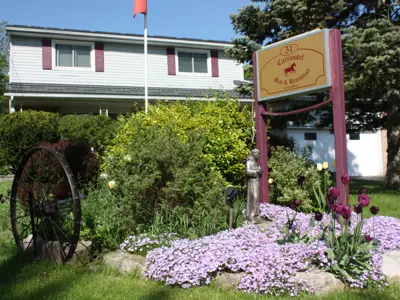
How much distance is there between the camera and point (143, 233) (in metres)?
4.70

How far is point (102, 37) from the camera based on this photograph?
16594mm

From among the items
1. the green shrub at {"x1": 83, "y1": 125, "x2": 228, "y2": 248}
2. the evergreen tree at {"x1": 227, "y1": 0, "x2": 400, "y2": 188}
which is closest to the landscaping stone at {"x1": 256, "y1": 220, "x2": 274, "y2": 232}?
the green shrub at {"x1": 83, "y1": 125, "x2": 228, "y2": 248}

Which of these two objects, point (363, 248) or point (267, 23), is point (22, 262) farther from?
point (267, 23)

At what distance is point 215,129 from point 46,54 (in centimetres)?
1164

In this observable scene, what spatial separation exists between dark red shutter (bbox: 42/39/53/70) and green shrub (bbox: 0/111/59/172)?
500 centimetres

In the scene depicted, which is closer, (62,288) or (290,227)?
(62,288)

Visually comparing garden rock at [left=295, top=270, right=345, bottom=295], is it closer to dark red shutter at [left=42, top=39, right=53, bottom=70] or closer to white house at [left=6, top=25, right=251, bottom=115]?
white house at [left=6, top=25, right=251, bottom=115]

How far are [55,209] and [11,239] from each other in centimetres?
137

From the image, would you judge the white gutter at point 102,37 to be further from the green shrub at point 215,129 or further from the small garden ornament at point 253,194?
the small garden ornament at point 253,194

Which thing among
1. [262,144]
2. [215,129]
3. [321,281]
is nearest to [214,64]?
[215,129]

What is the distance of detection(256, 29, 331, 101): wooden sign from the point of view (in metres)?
5.79

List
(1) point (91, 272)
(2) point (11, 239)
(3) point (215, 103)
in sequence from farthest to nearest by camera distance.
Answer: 1. (3) point (215, 103)
2. (2) point (11, 239)
3. (1) point (91, 272)

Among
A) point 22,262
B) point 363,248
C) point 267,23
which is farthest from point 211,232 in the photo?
point 267,23

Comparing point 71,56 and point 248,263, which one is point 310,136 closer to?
point 71,56
